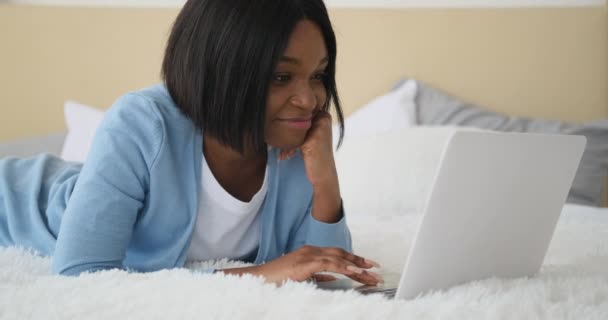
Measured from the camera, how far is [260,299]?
0.97 metres

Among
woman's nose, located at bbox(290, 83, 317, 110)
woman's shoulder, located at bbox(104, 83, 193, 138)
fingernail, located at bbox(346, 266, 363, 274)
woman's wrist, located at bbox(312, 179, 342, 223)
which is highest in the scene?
woman's nose, located at bbox(290, 83, 317, 110)

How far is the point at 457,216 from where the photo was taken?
1.03 m

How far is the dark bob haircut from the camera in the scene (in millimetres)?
1260

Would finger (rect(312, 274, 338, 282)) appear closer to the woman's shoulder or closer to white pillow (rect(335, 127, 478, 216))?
the woman's shoulder

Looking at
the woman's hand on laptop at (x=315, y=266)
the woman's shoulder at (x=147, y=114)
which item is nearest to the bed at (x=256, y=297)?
the woman's hand on laptop at (x=315, y=266)

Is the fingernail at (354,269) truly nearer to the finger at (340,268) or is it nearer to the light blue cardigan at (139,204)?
the finger at (340,268)

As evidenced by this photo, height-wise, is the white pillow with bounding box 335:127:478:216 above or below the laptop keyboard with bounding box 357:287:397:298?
below

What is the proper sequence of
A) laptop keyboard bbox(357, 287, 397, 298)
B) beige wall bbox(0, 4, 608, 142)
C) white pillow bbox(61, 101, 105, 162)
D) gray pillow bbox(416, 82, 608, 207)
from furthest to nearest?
1. beige wall bbox(0, 4, 608, 142)
2. white pillow bbox(61, 101, 105, 162)
3. gray pillow bbox(416, 82, 608, 207)
4. laptop keyboard bbox(357, 287, 397, 298)

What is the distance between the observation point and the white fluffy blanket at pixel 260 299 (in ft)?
3.05

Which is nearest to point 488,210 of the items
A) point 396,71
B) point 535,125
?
point 535,125

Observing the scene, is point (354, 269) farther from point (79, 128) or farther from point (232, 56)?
point (79, 128)

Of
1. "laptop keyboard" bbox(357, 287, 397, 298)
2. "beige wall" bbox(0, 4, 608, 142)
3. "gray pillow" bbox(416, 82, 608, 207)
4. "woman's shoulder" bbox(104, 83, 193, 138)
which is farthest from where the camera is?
"beige wall" bbox(0, 4, 608, 142)

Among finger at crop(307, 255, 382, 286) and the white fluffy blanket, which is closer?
the white fluffy blanket

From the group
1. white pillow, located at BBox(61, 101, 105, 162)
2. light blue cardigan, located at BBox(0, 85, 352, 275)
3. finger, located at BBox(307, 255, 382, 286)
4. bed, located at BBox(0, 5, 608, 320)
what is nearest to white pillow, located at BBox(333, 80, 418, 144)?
bed, located at BBox(0, 5, 608, 320)
